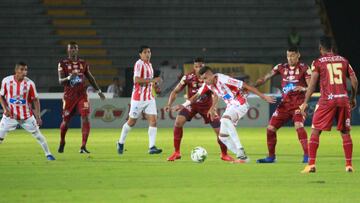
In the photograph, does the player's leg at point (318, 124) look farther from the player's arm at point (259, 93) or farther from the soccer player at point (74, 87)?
the soccer player at point (74, 87)

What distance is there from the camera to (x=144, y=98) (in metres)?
20.3

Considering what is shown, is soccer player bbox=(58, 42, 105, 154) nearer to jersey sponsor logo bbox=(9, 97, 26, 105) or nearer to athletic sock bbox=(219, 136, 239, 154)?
jersey sponsor logo bbox=(9, 97, 26, 105)

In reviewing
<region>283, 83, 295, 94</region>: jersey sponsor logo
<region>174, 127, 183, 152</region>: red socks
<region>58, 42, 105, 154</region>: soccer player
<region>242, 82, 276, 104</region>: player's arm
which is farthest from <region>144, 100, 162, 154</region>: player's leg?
<region>242, 82, 276, 104</region>: player's arm

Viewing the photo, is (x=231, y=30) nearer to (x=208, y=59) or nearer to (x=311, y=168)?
(x=208, y=59)

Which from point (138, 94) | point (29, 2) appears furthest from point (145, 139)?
point (29, 2)

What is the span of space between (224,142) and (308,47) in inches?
930

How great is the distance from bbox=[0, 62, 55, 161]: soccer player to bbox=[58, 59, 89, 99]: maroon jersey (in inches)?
93.1

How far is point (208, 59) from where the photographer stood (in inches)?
1515

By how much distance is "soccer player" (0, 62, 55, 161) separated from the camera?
704 inches

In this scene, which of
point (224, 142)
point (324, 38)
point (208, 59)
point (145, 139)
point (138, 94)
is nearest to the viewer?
point (324, 38)

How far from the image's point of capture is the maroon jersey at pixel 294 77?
56.1 ft

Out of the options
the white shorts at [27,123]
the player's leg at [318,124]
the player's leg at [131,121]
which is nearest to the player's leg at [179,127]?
the player's leg at [131,121]

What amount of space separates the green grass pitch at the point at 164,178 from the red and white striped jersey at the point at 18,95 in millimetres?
839

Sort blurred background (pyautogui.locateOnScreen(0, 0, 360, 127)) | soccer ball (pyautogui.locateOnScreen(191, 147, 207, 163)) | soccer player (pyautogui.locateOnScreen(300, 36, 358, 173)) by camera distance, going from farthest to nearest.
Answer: blurred background (pyautogui.locateOnScreen(0, 0, 360, 127)) < soccer ball (pyautogui.locateOnScreen(191, 147, 207, 163)) < soccer player (pyautogui.locateOnScreen(300, 36, 358, 173))
